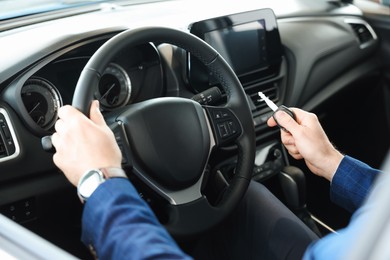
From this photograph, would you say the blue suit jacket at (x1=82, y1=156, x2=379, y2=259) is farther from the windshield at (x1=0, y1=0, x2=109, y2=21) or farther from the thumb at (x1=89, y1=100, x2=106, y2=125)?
the windshield at (x1=0, y1=0, x2=109, y2=21)

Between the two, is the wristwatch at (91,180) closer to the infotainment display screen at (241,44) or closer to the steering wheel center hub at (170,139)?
the steering wheel center hub at (170,139)

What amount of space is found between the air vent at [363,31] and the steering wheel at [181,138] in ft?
3.52

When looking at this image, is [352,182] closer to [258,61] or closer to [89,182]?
[89,182]

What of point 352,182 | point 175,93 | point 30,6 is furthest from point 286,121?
point 30,6

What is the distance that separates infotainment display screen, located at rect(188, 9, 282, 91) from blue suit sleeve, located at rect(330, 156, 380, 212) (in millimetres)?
473

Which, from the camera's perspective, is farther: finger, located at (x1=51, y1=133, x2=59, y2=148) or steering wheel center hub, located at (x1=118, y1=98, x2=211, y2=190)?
steering wheel center hub, located at (x1=118, y1=98, x2=211, y2=190)

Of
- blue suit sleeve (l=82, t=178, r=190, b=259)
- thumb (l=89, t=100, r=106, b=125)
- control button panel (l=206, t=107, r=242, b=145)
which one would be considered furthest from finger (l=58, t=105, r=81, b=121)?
control button panel (l=206, t=107, r=242, b=145)

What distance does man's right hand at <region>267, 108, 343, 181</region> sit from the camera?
1.18 meters

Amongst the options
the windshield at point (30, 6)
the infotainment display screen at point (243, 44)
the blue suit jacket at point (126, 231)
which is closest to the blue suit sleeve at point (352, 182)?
the blue suit jacket at point (126, 231)

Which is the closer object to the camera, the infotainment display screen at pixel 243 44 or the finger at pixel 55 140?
the finger at pixel 55 140

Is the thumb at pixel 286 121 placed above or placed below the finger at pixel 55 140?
below

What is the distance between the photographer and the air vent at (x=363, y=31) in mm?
2154

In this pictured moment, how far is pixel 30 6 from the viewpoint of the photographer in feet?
5.35

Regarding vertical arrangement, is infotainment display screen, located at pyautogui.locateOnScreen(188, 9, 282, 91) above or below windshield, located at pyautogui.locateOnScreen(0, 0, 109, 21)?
below
